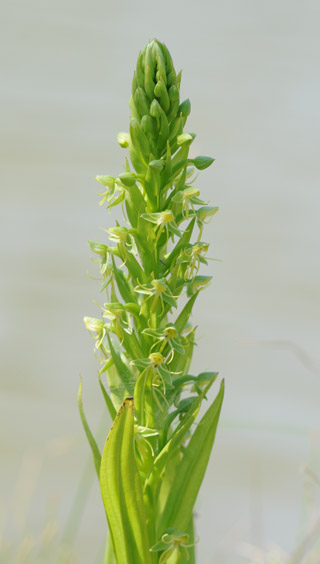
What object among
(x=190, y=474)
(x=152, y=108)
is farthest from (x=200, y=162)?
(x=190, y=474)

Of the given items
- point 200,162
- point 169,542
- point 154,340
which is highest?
point 200,162

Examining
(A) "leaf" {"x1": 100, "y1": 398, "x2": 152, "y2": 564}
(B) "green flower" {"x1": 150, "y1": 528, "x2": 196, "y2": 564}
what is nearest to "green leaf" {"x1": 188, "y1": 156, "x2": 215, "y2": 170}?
(A) "leaf" {"x1": 100, "y1": 398, "x2": 152, "y2": 564}

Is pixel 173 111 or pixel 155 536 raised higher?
pixel 173 111

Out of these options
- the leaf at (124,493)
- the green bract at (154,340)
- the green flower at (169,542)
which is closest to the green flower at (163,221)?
the green bract at (154,340)

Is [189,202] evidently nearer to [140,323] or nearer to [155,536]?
[140,323]

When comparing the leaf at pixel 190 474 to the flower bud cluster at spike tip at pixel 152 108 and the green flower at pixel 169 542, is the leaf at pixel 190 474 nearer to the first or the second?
the green flower at pixel 169 542

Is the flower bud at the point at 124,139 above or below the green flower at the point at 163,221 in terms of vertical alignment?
above

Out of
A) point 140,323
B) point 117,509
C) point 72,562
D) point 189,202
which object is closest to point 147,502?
point 117,509

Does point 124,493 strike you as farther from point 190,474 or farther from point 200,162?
point 200,162
